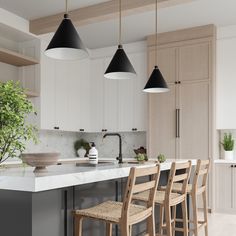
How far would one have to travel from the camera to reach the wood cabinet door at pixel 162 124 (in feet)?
19.2

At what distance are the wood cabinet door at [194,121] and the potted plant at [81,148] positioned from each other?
2004 millimetres

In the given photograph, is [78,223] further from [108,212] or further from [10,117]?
[10,117]

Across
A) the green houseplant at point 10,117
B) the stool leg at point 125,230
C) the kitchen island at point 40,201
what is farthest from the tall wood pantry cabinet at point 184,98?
the green houseplant at point 10,117

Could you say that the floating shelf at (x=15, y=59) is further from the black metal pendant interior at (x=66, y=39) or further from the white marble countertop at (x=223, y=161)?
the white marble countertop at (x=223, y=161)

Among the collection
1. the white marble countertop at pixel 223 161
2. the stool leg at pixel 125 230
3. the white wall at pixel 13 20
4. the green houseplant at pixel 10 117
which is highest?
the white wall at pixel 13 20

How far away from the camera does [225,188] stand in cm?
543

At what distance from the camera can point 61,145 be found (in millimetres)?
6629

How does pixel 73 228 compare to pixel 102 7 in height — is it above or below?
below

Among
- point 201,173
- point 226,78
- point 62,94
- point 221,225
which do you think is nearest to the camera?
point 201,173

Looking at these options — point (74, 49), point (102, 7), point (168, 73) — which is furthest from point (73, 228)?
point (168, 73)

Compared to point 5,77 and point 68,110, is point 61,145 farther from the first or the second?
point 5,77

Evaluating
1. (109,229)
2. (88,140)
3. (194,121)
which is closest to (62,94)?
(88,140)

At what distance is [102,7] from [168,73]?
1.77 meters

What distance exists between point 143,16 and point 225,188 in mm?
2918
